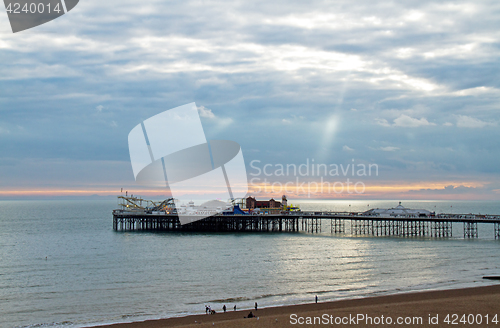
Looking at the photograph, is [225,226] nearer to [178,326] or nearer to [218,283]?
[218,283]

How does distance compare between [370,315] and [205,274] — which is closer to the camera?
[370,315]

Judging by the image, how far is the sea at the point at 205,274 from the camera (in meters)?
26.7

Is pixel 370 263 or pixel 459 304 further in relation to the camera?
pixel 370 263

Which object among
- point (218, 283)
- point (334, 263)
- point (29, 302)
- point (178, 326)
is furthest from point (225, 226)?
point (178, 326)

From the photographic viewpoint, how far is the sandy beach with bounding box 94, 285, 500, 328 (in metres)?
21.5

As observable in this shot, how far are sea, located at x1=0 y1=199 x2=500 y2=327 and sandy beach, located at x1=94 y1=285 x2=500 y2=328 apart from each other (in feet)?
6.17

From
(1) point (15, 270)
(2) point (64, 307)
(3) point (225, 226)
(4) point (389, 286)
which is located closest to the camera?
(2) point (64, 307)

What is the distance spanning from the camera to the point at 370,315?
899 inches

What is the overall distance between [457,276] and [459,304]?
11232 mm

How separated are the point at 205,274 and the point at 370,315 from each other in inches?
671

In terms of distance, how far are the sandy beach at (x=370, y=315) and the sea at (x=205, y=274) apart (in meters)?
1.88

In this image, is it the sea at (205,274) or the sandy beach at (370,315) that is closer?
the sandy beach at (370,315)

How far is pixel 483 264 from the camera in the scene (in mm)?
40188

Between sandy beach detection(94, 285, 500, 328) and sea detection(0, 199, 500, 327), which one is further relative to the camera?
sea detection(0, 199, 500, 327)
